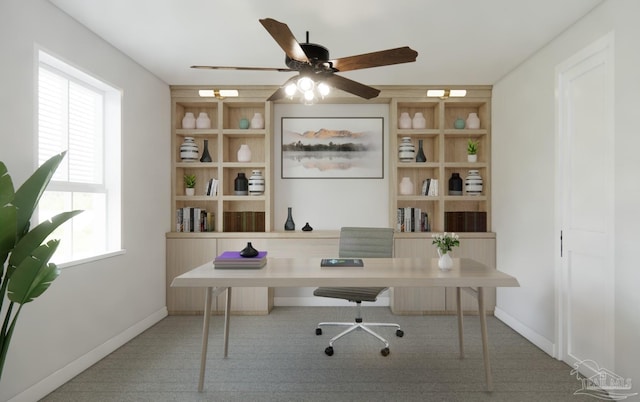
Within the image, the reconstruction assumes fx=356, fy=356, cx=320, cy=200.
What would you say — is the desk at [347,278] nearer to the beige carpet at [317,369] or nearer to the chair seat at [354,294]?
the beige carpet at [317,369]

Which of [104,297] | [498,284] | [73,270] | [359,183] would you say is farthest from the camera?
[359,183]

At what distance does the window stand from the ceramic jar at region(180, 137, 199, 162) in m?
1.00

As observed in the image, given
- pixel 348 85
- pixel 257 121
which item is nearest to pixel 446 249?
pixel 348 85

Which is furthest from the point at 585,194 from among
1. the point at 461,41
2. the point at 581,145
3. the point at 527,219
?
the point at 461,41

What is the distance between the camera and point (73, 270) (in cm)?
261

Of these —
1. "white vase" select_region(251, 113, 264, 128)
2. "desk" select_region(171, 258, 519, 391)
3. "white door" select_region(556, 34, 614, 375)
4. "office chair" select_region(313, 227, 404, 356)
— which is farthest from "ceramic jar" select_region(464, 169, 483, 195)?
"white vase" select_region(251, 113, 264, 128)

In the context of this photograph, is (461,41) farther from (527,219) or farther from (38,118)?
(38,118)

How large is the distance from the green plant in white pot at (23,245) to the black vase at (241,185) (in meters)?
2.46

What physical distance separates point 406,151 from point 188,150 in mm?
2564

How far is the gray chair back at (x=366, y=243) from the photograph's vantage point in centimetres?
328

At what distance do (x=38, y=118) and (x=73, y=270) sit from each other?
1088 millimetres

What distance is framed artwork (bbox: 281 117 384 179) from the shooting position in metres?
4.48

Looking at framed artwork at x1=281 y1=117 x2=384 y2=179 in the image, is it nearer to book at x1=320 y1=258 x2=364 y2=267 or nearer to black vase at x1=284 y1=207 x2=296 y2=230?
black vase at x1=284 y1=207 x2=296 y2=230

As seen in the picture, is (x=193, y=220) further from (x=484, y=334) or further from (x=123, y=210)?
(x=484, y=334)
